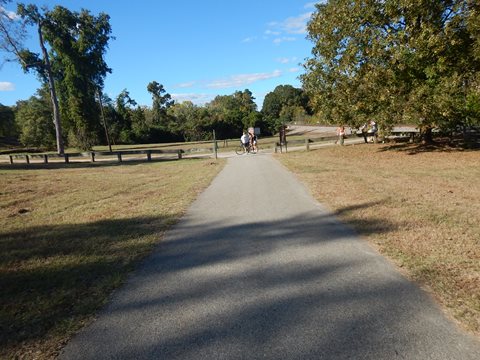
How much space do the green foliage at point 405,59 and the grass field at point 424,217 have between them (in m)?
3.43

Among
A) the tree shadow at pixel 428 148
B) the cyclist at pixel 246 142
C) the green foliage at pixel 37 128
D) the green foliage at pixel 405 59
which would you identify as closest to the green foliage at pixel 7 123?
the green foliage at pixel 37 128

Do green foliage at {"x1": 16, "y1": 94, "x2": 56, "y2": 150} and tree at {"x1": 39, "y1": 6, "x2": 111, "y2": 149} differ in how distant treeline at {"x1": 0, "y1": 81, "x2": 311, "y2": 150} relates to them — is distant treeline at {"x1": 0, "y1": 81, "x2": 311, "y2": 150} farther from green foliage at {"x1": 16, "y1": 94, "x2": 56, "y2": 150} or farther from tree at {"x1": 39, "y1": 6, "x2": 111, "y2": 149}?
tree at {"x1": 39, "y1": 6, "x2": 111, "y2": 149}

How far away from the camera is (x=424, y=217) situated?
19.0 ft

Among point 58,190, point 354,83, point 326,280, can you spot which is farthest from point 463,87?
point 58,190

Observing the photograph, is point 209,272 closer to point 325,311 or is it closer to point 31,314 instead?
point 325,311

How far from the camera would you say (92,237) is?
222 inches

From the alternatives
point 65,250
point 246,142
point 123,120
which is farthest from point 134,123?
point 65,250

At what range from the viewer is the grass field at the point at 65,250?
3.04m

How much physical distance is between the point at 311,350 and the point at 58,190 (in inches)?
435

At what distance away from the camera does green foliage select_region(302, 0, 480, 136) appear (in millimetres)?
14359

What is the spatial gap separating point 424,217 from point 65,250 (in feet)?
20.5

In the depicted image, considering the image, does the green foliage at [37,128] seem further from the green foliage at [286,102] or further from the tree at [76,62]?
the green foliage at [286,102]

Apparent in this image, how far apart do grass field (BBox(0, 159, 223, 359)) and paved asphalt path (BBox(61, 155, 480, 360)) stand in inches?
12.8

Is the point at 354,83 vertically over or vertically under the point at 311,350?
over
